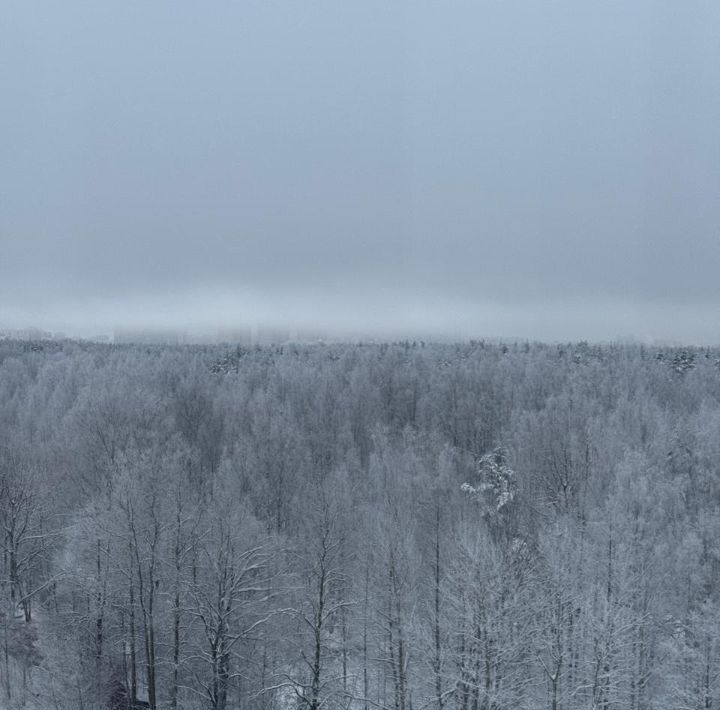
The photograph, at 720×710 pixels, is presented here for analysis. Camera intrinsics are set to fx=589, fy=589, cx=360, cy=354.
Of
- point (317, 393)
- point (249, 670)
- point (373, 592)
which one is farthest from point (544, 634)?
point (317, 393)

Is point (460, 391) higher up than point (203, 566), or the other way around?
point (460, 391)

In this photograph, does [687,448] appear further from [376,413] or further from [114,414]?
[114,414]

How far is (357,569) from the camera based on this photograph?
2547 centimetres

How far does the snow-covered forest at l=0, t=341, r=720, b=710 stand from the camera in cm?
1852

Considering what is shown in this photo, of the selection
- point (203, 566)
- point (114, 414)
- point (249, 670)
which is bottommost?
point (249, 670)

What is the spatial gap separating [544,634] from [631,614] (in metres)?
3.35

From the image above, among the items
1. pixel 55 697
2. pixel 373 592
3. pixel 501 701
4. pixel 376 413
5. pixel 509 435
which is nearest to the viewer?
pixel 501 701

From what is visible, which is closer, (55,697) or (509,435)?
(55,697)

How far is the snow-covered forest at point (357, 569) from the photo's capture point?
18516 millimetres

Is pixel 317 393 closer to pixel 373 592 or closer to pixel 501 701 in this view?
pixel 373 592

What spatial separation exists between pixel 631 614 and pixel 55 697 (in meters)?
18.8

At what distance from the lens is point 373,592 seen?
22891 mm

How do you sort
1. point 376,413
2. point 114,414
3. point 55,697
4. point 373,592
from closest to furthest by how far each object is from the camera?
1. point 55,697
2. point 373,592
3. point 114,414
4. point 376,413

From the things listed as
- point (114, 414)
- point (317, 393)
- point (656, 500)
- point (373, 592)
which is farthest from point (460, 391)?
point (373, 592)
